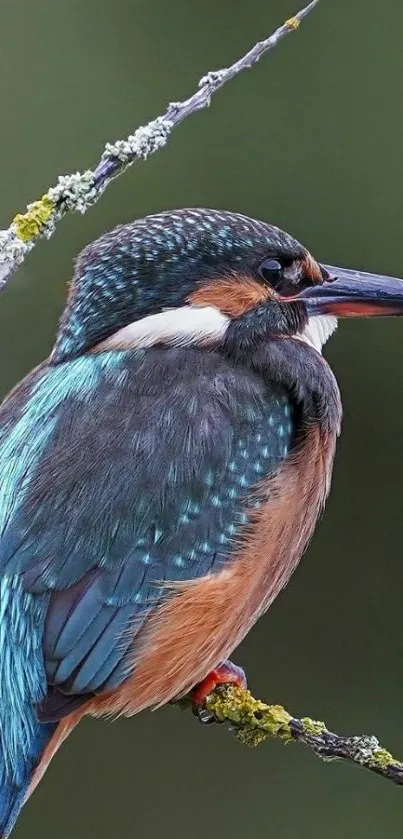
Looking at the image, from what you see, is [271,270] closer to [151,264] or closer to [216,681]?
[151,264]

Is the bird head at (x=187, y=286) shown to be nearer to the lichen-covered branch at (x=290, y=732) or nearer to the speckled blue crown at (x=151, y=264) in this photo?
the speckled blue crown at (x=151, y=264)

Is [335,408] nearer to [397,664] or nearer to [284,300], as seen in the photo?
[284,300]

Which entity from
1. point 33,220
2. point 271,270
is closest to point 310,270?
point 271,270

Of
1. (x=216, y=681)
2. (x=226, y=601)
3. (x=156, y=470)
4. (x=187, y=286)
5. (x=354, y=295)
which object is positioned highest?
(x=187, y=286)

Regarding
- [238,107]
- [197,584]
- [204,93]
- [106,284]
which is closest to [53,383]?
[106,284]

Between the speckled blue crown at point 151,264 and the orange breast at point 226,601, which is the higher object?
the speckled blue crown at point 151,264

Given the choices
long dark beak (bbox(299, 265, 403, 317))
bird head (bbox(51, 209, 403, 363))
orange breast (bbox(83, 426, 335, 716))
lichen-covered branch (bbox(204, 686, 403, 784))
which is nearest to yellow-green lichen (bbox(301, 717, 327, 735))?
lichen-covered branch (bbox(204, 686, 403, 784))

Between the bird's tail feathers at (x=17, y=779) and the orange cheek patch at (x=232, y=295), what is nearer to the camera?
the bird's tail feathers at (x=17, y=779)

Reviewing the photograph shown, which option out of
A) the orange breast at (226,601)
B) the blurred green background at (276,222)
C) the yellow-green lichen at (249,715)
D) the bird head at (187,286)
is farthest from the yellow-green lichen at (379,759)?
the blurred green background at (276,222)
